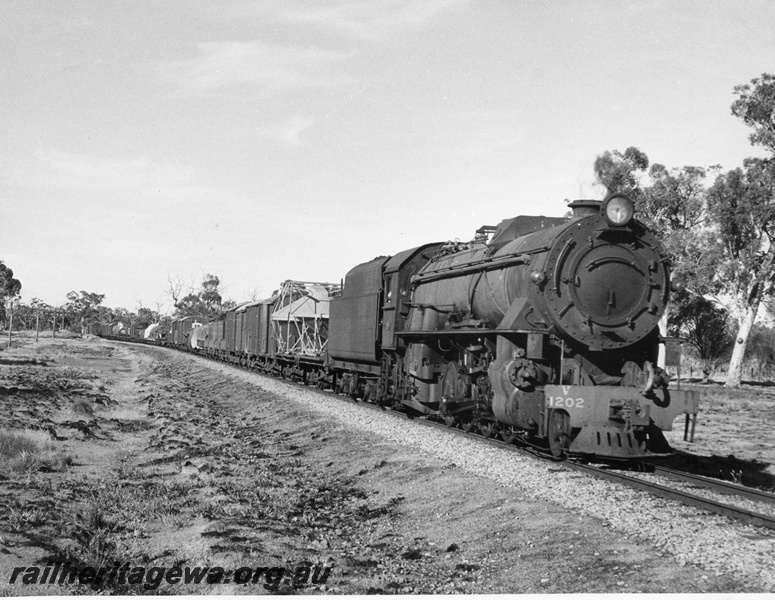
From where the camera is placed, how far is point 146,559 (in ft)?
25.5

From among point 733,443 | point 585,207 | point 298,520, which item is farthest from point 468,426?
point 733,443

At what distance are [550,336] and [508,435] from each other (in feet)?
8.13

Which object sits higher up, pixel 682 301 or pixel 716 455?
pixel 682 301

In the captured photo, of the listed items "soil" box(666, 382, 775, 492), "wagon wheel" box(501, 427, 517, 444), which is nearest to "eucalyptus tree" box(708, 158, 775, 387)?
"soil" box(666, 382, 775, 492)

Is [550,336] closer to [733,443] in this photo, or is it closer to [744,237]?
[733,443]

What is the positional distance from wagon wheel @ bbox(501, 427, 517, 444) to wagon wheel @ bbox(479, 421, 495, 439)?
0.33 metres

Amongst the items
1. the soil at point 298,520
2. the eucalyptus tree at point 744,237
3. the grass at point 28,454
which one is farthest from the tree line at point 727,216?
the grass at point 28,454

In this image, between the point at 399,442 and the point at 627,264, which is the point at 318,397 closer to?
the point at 399,442

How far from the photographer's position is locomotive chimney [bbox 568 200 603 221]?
11805mm

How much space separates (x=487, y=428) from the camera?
13.6 metres

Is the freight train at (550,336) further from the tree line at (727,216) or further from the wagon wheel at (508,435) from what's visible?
the tree line at (727,216)

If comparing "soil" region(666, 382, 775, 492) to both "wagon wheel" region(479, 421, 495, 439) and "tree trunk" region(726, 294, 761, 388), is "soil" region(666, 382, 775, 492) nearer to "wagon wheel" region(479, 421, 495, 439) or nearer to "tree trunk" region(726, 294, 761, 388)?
"wagon wheel" region(479, 421, 495, 439)

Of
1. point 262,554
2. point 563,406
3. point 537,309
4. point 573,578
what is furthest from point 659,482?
point 262,554

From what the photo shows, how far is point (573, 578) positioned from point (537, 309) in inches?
224
